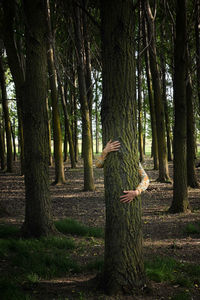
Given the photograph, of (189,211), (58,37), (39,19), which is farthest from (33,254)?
(58,37)

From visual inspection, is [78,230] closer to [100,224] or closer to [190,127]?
[100,224]

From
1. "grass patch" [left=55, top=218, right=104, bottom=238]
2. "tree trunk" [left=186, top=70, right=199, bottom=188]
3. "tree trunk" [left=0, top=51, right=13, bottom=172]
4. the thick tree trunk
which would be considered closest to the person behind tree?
the thick tree trunk

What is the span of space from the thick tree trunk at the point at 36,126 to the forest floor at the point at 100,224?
4.41ft

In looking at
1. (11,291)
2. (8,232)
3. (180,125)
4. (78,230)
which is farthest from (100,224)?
(11,291)

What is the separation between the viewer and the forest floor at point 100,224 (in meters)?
3.98

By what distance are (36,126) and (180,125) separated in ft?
15.2

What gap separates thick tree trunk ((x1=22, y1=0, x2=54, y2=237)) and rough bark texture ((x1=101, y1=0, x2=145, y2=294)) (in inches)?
103

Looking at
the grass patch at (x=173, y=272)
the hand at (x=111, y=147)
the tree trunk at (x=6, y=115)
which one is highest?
the tree trunk at (x=6, y=115)

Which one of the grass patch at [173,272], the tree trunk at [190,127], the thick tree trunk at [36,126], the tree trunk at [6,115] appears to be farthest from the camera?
the tree trunk at [6,115]

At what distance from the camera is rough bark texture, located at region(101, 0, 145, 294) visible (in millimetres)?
3863

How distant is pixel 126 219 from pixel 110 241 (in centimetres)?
39

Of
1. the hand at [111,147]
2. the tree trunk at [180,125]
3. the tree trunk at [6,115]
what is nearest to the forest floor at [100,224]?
the tree trunk at [180,125]

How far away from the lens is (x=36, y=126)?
6.21 metres

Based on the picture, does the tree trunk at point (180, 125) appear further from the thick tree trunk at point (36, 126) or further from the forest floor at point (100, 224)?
the thick tree trunk at point (36, 126)
